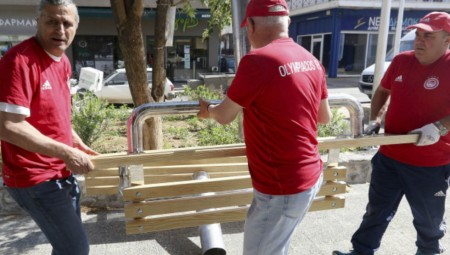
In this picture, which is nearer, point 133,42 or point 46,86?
point 46,86

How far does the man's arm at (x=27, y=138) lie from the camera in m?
1.71

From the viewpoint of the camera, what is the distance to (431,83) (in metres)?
2.51

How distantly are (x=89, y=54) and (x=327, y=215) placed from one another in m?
17.4

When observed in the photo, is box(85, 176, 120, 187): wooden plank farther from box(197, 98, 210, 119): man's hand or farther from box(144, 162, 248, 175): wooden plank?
box(197, 98, 210, 119): man's hand

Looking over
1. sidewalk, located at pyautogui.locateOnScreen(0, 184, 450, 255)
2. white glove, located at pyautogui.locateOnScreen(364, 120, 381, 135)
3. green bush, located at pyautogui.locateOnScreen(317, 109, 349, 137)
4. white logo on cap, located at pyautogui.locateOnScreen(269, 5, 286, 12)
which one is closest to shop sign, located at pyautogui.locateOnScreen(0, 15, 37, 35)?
green bush, located at pyautogui.locateOnScreen(317, 109, 349, 137)

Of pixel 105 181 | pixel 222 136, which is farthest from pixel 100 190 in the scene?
pixel 222 136

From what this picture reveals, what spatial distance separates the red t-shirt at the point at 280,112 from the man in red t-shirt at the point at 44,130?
2.77ft

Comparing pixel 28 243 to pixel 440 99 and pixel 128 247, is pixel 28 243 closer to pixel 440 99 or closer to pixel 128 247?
pixel 128 247

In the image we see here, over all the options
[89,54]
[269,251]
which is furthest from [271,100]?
[89,54]

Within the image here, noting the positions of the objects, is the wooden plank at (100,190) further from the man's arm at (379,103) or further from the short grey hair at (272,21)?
the man's arm at (379,103)

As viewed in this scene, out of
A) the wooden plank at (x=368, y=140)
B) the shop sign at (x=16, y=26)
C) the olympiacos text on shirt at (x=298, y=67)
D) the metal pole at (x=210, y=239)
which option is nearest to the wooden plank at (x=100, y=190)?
the metal pole at (x=210, y=239)

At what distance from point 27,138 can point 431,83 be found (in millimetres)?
2400

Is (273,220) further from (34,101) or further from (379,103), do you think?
(379,103)

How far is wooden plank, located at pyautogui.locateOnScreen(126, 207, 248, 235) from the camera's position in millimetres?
2410
